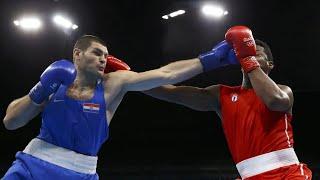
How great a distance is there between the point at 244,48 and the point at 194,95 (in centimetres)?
54

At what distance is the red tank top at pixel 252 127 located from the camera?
8.98 ft

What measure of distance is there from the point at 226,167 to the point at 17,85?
4.65 meters

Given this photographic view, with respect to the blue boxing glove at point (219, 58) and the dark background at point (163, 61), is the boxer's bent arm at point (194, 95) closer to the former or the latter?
the blue boxing glove at point (219, 58)

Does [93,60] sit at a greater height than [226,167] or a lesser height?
greater

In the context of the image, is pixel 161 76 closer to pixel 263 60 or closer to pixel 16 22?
pixel 263 60

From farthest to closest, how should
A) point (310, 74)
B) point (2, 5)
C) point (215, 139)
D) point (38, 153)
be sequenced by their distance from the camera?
point (215, 139)
point (310, 74)
point (2, 5)
point (38, 153)

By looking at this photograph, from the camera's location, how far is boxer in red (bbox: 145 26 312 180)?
2676 millimetres

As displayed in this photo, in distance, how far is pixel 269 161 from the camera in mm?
2672

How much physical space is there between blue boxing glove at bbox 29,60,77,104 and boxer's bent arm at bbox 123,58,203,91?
0.37 meters

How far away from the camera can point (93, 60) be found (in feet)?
9.48

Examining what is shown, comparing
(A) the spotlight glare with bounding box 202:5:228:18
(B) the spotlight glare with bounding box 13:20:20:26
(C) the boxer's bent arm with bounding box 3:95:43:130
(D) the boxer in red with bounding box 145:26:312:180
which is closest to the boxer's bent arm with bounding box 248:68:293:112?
(D) the boxer in red with bounding box 145:26:312:180

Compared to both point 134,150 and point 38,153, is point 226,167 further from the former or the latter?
point 38,153

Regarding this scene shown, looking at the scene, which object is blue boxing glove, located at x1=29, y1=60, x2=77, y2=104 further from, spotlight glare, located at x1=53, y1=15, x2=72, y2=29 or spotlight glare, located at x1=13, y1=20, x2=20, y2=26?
spotlight glare, located at x1=13, y1=20, x2=20, y2=26

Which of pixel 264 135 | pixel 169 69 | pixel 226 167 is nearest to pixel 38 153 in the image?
pixel 169 69
